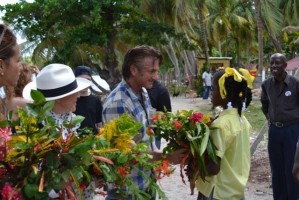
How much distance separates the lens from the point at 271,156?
20.6 feet

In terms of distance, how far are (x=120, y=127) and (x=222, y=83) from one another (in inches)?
44.0

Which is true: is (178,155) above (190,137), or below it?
below

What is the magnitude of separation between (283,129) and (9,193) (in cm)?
456

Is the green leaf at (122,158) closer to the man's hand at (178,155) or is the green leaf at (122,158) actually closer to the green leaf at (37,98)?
the green leaf at (37,98)

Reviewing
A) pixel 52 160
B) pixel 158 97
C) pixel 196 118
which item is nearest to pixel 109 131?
pixel 52 160

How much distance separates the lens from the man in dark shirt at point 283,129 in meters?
6.07

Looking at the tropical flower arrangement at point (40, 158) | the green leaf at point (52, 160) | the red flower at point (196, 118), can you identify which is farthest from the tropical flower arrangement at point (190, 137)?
the green leaf at point (52, 160)

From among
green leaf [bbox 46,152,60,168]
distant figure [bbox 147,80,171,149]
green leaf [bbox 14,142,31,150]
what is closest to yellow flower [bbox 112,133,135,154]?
green leaf [bbox 46,152,60,168]

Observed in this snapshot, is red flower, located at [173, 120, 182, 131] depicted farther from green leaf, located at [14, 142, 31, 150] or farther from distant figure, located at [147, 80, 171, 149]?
distant figure, located at [147, 80, 171, 149]

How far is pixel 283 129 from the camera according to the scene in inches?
242

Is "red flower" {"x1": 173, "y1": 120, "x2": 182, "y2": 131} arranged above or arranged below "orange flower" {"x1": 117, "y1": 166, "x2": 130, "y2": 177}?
above

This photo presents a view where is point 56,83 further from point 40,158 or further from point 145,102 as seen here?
point 40,158

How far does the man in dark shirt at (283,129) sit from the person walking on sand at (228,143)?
261cm

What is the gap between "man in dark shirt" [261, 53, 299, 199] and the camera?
6074mm
